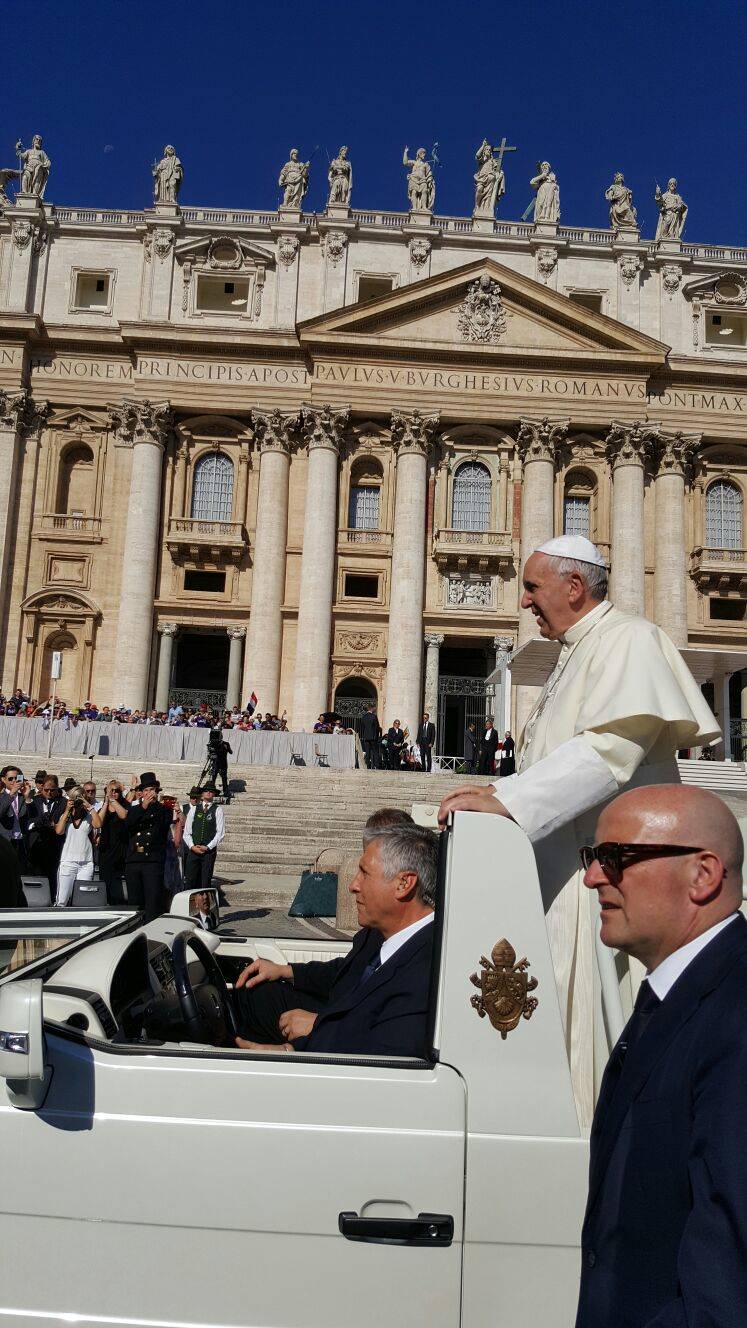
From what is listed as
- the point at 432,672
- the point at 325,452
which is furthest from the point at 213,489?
the point at 432,672

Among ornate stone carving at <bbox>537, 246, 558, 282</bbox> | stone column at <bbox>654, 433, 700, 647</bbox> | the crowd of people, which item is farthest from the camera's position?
ornate stone carving at <bbox>537, 246, 558, 282</bbox>

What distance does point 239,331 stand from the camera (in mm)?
33562

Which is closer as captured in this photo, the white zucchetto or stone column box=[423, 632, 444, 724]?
the white zucchetto

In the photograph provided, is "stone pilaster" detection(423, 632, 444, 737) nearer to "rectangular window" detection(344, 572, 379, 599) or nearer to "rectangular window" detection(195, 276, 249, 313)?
"rectangular window" detection(344, 572, 379, 599)

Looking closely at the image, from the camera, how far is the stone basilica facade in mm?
32594

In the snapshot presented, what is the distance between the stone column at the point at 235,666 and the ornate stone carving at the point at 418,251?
47.4ft

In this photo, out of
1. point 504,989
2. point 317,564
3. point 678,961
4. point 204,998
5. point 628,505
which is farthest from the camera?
point 628,505

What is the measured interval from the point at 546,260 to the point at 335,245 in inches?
299

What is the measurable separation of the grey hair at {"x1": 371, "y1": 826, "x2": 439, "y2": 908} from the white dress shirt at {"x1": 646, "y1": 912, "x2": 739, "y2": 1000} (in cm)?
140

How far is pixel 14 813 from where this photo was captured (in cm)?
1309

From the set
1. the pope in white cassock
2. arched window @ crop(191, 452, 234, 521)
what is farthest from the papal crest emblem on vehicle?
arched window @ crop(191, 452, 234, 521)

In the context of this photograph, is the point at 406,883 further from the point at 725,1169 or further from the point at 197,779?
the point at 197,779

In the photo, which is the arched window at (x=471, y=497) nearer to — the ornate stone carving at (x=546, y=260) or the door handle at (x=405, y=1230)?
the ornate stone carving at (x=546, y=260)

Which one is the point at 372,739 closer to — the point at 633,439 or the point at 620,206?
the point at 633,439
